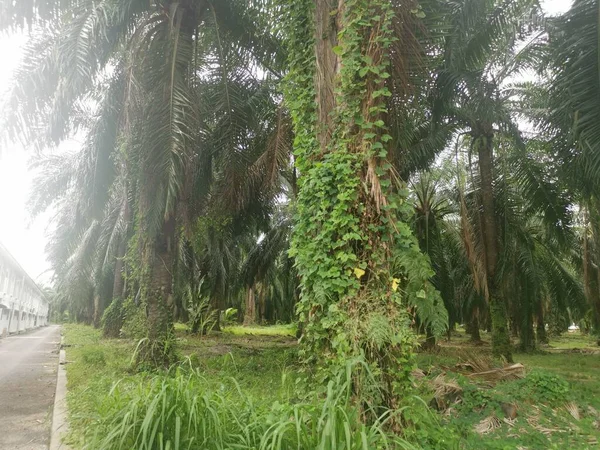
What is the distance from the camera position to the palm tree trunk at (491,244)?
12180 mm

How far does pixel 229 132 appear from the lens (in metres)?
9.10

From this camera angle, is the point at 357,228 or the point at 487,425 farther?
the point at 487,425

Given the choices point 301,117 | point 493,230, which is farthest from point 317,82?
point 493,230

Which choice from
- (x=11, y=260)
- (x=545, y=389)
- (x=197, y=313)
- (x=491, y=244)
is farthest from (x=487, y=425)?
(x=11, y=260)

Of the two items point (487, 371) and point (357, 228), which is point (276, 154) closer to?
point (357, 228)

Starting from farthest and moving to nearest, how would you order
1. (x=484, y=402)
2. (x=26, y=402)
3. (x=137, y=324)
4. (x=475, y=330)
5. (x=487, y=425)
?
(x=475, y=330), (x=137, y=324), (x=26, y=402), (x=484, y=402), (x=487, y=425)

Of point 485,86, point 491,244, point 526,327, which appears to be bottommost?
point 526,327

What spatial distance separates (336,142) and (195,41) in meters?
5.57

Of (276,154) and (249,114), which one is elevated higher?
(249,114)

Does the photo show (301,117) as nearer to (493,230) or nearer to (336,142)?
(336,142)

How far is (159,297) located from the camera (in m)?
8.35

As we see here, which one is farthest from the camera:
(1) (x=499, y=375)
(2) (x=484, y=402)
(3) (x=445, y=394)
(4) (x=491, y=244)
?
(4) (x=491, y=244)

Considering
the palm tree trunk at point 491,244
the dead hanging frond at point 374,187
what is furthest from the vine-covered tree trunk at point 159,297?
the palm tree trunk at point 491,244

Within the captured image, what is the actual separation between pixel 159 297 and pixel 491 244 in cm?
836
